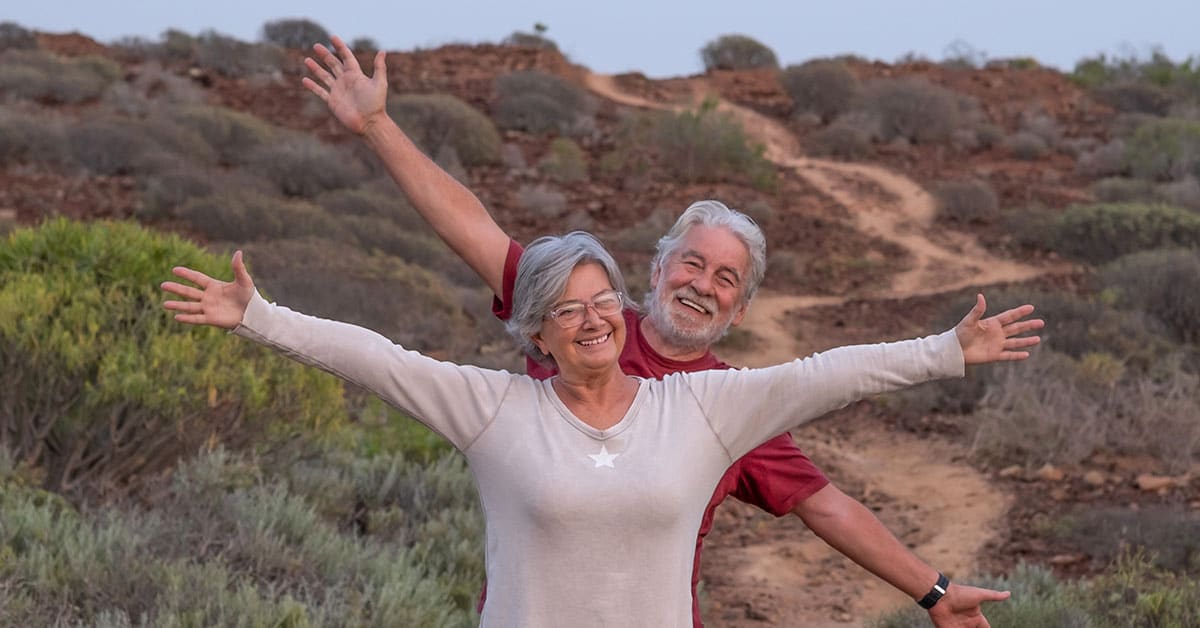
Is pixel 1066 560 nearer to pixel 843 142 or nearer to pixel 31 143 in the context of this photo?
pixel 31 143

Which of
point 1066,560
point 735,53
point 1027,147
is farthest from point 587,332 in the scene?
point 735,53

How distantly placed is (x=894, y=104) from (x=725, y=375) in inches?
1161

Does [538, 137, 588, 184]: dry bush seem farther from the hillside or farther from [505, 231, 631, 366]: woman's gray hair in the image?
[505, 231, 631, 366]: woman's gray hair

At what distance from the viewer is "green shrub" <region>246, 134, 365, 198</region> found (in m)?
21.7

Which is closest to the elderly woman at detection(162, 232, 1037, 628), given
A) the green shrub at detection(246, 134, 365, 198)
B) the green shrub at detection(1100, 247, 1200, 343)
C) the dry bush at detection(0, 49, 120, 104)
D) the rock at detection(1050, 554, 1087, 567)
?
the rock at detection(1050, 554, 1087, 567)

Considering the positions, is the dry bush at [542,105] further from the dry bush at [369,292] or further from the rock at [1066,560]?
the rock at [1066,560]

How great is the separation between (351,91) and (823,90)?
31.5 metres

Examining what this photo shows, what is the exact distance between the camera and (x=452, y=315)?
13609mm

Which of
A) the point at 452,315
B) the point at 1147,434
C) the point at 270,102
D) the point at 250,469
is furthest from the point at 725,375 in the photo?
the point at 270,102

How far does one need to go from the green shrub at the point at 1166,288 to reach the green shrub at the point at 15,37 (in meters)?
29.4

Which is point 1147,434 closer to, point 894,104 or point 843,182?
point 843,182

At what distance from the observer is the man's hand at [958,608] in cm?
347

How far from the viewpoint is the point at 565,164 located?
24969 mm

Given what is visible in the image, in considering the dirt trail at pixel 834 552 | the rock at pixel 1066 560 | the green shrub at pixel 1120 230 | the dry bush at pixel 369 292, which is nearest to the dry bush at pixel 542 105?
the green shrub at pixel 1120 230
